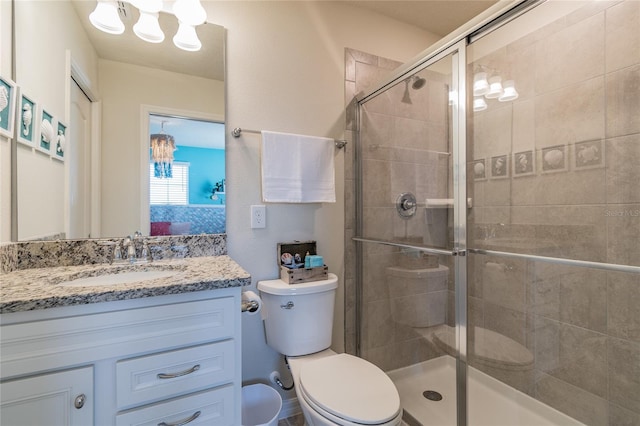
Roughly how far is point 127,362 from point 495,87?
1.98 metres

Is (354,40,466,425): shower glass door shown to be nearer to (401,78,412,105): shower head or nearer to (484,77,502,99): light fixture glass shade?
(401,78,412,105): shower head

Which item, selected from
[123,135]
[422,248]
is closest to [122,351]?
[123,135]

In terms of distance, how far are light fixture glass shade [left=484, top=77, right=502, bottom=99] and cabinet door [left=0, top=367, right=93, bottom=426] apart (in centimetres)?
202

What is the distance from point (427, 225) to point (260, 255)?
0.91 metres

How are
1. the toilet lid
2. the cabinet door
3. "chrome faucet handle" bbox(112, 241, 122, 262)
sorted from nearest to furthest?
the cabinet door < the toilet lid < "chrome faucet handle" bbox(112, 241, 122, 262)

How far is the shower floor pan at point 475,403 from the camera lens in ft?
4.65

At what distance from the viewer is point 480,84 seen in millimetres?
1500

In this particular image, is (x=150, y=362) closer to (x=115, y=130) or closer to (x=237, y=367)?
(x=237, y=367)

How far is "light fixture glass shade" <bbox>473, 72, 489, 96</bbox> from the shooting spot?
1451mm

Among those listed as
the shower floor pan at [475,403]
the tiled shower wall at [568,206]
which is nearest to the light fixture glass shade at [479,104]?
the tiled shower wall at [568,206]

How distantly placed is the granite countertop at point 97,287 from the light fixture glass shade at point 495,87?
1559mm

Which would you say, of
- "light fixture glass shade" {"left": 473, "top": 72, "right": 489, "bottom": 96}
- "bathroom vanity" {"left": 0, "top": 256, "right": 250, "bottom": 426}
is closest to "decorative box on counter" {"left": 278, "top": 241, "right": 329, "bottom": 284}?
"bathroom vanity" {"left": 0, "top": 256, "right": 250, "bottom": 426}

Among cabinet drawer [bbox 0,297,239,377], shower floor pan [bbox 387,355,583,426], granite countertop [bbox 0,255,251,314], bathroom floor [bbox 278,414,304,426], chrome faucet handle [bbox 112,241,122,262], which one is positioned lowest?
bathroom floor [bbox 278,414,304,426]

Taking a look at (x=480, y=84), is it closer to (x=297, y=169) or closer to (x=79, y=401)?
(x=297, y=169)
